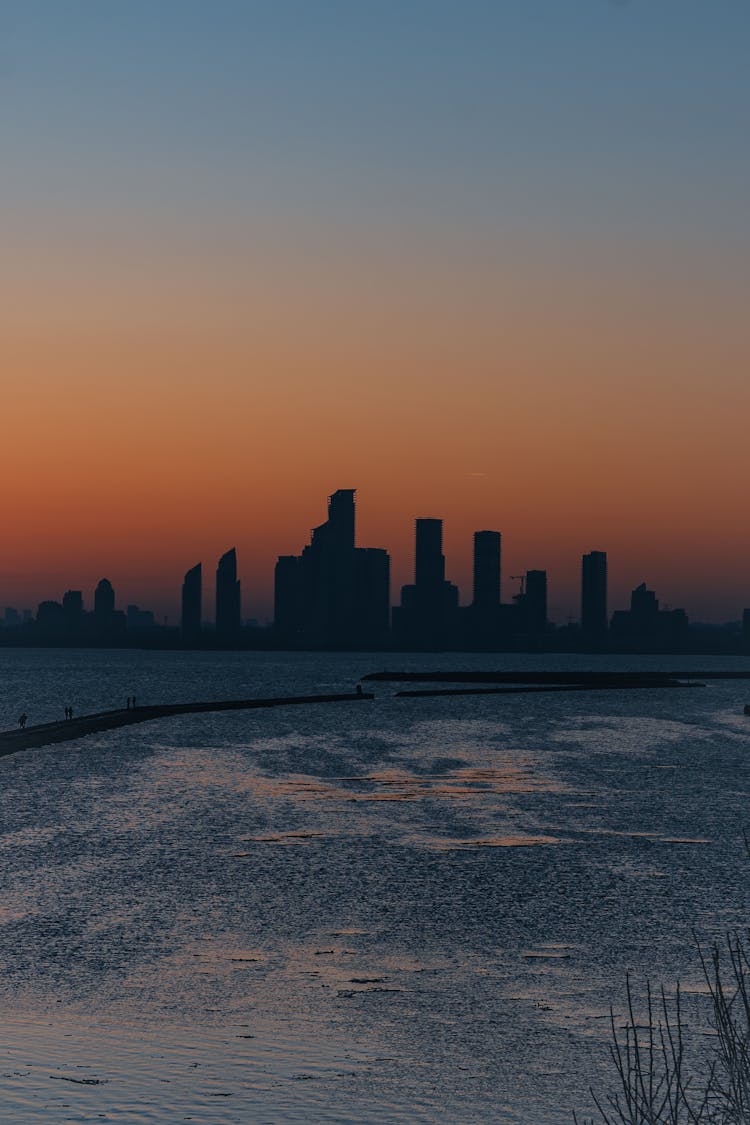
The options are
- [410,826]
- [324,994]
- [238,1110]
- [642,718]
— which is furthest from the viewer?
[642,718]

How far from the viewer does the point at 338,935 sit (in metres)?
25.9

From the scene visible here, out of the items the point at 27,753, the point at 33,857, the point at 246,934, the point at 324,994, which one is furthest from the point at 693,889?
the point at 27,753

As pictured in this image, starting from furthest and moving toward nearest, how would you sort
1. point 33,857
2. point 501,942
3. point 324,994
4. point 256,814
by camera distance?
point 256,814
point 33,857
point 501,942
point 324,994

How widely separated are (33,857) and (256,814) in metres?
13.9

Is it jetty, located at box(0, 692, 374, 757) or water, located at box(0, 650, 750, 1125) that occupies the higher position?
water, located at box(0, 650, 750, 1125)

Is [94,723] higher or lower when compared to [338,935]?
lower

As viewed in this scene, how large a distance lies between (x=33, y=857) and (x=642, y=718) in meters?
113

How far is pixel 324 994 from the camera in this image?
2080 cm

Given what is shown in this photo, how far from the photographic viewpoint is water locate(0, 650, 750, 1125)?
1623cm

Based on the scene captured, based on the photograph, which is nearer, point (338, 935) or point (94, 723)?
point (338, 935)

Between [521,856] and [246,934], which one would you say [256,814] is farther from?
[246,934]

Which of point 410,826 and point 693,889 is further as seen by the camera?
point 410,826

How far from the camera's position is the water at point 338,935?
16234 mm

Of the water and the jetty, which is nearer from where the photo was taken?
the water
